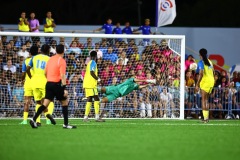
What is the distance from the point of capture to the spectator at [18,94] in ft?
74.5

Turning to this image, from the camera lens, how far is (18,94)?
899 inches

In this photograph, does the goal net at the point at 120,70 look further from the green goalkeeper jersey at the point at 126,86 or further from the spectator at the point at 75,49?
the green goalkeeper jersey at the point at 126,86

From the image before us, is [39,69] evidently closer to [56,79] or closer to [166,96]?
[56,79]

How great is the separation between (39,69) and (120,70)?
6370 millimetres

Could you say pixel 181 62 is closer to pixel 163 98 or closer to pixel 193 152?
pixel 163 98

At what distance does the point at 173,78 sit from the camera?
2353 cm

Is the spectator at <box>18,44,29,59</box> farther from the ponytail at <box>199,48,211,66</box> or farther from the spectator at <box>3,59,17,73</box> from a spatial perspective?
the ponytail at <box>199,48,211,66</box>

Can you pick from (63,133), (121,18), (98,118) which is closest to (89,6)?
(121,18)

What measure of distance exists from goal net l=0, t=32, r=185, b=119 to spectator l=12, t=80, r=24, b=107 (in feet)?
0.12

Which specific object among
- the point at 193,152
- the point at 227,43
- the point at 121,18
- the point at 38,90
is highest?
the point at 121,18

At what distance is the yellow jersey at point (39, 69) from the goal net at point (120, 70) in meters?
5.54

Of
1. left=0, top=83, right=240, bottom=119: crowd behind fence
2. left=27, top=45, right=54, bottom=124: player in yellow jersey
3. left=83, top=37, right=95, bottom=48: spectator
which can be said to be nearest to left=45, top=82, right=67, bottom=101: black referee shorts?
left=27, top=45, right=54, bottom=124: player in yellow jersey

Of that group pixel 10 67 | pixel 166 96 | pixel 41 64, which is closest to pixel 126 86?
pixel 166 96

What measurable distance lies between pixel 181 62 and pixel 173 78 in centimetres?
95
